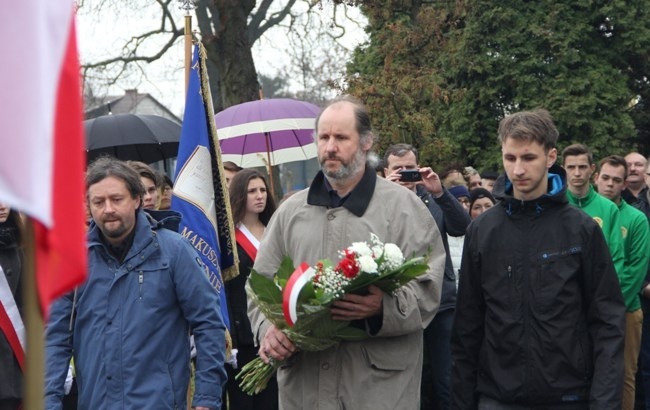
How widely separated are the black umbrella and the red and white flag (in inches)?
379

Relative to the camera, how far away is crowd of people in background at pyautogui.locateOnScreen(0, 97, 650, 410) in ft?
18.2

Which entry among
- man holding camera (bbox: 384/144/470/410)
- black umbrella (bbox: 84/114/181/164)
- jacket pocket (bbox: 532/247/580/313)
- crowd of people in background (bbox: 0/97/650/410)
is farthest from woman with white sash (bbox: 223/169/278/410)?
black umbrella (bbox: 84/114/181/164)

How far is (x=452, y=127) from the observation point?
67.9ft

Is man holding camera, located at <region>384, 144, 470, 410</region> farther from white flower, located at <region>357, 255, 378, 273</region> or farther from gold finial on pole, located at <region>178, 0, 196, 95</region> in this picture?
white flower, located at <region>357, 255, 378, 273</region>

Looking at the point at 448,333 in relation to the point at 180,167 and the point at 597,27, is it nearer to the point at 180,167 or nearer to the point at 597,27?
the point at 180,167

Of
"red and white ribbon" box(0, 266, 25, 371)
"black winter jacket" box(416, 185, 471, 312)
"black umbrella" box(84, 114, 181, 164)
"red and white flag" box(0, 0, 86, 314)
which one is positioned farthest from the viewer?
"black umbrella" box(84, 114, 181, 164)

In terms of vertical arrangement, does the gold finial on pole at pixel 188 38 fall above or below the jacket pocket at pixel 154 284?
above

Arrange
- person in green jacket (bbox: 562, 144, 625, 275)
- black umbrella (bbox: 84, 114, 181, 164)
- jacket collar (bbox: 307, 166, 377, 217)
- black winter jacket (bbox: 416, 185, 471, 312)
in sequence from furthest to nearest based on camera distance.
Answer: black umbrella (bbox: 84, 114, 181, 164), person in green jacket (bbox: 562, 144, 625, 275), black winter jacket (bbox: 416, 185, 471, 312), jacket collar (bbox: 307, 166, 377, 217)

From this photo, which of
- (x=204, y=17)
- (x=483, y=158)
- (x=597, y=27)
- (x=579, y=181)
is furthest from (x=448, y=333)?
(x=204, y=17)

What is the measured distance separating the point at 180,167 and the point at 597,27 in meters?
14.6

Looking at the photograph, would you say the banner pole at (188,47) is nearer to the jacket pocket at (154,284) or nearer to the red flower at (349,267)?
the jacket pocket at (154,284)

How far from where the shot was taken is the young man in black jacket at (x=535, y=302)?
5.55 meters

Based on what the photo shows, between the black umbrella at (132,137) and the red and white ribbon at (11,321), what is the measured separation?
5461 millimetres

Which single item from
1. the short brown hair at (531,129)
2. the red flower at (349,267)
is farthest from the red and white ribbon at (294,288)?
the short brown hair at (531,129)
